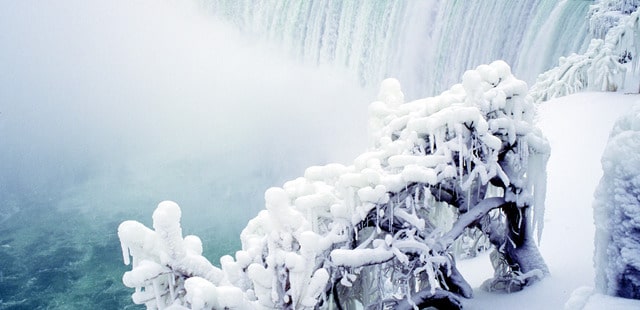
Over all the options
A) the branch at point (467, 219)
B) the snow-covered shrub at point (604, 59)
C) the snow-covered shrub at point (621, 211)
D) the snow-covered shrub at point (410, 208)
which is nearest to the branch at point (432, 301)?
the snow-covered shrub at point (410, 208)

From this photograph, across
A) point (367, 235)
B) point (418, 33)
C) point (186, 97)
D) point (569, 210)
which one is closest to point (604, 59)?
point (569, 210)

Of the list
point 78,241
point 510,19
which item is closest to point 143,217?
point 78,241

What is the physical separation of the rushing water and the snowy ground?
2648mm

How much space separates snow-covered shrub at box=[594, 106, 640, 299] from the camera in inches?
135

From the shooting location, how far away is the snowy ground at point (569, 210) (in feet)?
15.5

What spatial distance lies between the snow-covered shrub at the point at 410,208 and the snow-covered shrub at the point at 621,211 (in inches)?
38.7

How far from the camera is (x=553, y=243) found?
234 inches

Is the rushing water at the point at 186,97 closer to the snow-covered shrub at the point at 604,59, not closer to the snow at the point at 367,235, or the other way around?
the snow-covered shrub at the point at 604,59

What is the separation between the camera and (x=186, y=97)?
941 inches

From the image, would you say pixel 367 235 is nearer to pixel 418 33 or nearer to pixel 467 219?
pixel 467 219

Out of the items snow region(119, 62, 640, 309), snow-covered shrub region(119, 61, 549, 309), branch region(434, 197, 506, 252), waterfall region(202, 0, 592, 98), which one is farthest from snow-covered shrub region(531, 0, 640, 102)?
branch region(434, 197, 506, 252)

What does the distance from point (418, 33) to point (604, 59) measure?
541cm

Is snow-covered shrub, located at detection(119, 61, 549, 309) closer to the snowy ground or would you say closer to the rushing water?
the snowy ground

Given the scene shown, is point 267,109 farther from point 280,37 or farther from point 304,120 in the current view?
point 280,37
